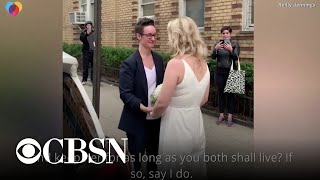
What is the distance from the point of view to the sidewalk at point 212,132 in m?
2.83

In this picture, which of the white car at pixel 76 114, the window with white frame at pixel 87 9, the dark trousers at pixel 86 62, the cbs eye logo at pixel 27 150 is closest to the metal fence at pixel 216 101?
the dark trousers at pixel 86 62

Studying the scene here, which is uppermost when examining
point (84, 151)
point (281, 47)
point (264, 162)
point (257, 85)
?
point (281, 47)

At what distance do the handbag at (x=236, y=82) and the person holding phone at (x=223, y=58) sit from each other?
0.03m

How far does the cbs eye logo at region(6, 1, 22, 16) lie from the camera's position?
2.13 m

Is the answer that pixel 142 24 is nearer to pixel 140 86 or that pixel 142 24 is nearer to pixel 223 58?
pixel 140 86

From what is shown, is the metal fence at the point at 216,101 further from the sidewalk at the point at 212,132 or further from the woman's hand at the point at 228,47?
the woman's hand at the point at 228,47

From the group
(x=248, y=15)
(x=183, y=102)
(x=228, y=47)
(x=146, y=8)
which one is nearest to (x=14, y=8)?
(x=183, y=102)

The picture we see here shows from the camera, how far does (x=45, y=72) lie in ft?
7.17

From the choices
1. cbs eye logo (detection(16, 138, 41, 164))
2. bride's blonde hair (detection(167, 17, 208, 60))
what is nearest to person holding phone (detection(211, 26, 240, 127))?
bride's blonde hair (detection(167, 17, 208, 60))

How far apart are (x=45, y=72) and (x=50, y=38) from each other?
0.17 meters

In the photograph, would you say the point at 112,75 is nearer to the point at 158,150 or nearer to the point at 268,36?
the point at 158,150

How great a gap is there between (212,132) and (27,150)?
1.41 m

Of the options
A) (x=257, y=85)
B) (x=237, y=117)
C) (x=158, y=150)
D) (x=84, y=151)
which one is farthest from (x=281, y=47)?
(x=84, y=151)

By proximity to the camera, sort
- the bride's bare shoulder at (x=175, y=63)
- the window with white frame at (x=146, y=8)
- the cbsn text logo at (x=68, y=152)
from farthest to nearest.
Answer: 1. the window with white frame at (x=146, y=8)
2. the bride's bare shoulder at (x=175, y=63)
3. the cbsn text logo at (x=68, y=152)
